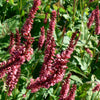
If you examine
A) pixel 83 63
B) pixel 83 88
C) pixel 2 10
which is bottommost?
pixel 83 88

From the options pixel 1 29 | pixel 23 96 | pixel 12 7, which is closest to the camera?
pixel 23 96

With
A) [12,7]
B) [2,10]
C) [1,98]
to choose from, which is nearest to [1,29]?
[2,10]

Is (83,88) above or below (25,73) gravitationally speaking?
below

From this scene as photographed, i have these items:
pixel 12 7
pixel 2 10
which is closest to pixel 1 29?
pixel 2 10

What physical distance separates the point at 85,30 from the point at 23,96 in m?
1.85

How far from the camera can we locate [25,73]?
2.57 m

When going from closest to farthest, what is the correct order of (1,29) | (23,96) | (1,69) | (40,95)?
1. (1,69)
2. (23,96)
3. (40,95)
4. (1,29)

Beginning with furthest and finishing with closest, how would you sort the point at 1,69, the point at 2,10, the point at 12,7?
the point at 12,7
the point at 2,10
the point at 1,69

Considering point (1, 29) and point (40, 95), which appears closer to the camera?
point (40, 95)

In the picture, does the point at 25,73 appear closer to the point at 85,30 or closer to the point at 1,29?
the point at 1,29

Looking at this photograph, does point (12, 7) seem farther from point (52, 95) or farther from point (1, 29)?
point (52, 95)

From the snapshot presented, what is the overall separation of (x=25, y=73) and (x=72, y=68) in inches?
24.2

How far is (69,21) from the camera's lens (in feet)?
11.5

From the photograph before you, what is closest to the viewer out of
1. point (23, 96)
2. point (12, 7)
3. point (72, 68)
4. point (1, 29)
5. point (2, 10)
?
point (23, 96)
